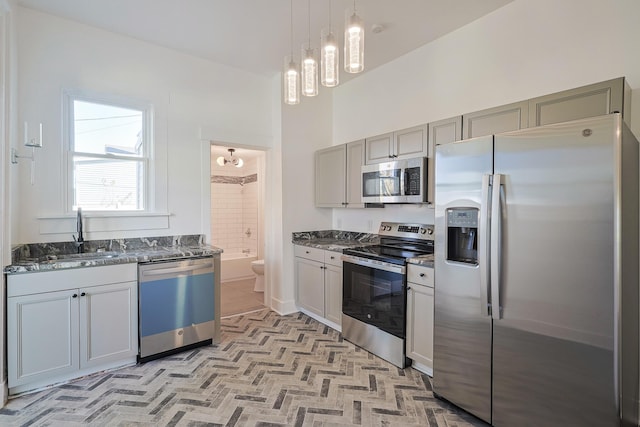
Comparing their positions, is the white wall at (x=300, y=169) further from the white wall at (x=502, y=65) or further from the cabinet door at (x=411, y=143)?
the cabinet door at (x=411, y=143)

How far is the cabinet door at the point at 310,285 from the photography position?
373cm

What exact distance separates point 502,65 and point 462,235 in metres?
1.64

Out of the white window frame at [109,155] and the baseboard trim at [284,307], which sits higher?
the white window frame at [109,155]

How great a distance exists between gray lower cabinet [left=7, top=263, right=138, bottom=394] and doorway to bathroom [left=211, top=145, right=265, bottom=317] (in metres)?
2.94

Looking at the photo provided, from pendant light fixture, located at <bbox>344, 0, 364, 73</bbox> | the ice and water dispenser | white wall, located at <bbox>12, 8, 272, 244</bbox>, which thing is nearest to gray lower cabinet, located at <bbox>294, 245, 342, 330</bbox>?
white wall, located at <bbox>12, 8, 272, 244</bbox>

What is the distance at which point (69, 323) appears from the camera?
8.18ft

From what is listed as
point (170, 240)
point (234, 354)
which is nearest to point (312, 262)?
point (234, 354)

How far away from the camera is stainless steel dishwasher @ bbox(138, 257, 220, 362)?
282 centimetres

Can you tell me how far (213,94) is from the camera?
12.4 feet

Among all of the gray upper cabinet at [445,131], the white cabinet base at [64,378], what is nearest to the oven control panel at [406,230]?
the gray upper cabinet at [445,131]

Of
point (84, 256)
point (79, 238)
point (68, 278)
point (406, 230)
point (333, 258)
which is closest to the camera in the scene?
point (68, 278)

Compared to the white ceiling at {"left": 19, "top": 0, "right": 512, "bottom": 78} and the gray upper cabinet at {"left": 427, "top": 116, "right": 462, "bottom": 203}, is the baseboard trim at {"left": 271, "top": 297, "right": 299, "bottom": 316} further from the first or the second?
the white ceiling at {"left": 19, "top": 0, "right": 512, "bottom": 78}

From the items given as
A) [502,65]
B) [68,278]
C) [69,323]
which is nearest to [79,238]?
[68,278]

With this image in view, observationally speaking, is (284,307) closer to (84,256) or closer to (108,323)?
(108,323)
